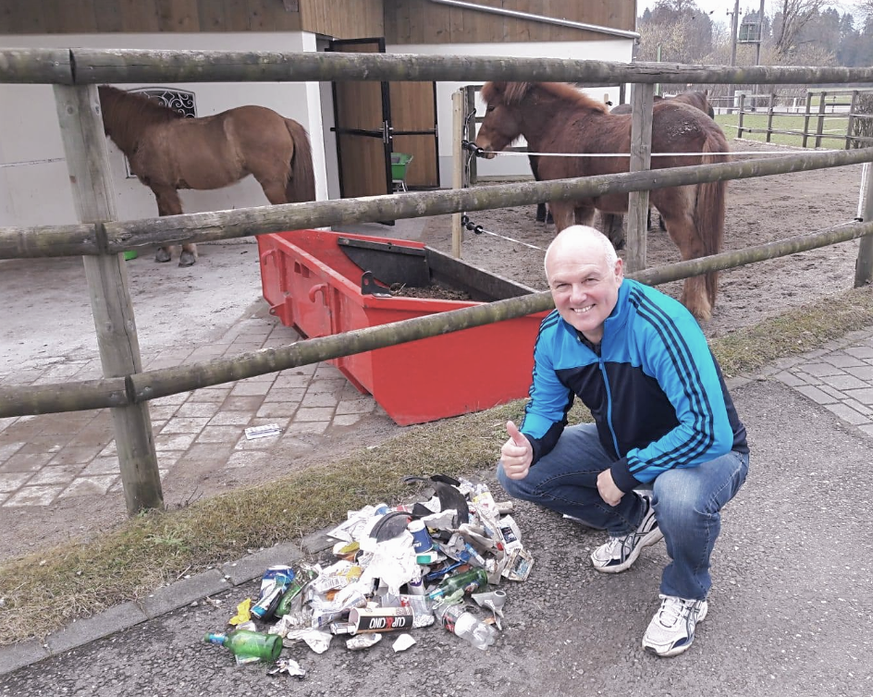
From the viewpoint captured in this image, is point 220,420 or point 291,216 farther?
point 220,420

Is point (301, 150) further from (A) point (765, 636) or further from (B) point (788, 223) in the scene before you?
(A) point (765, 636)

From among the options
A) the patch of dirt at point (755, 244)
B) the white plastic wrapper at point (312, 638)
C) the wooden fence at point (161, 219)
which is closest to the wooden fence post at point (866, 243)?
the patch of dirt at point (755, 244)

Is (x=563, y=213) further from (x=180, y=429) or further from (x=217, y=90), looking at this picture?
(x=217, y=90)

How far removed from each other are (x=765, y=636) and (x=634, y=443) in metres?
0.63

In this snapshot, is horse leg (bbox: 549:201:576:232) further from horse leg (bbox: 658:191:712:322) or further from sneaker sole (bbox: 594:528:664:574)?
sneaker sole (bbox: 594:528:664:574)

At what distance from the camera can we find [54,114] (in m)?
9.01

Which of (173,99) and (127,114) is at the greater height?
(173,99)

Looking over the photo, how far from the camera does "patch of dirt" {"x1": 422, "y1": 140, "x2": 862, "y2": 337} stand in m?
6.62

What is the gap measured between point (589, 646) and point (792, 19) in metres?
54.0

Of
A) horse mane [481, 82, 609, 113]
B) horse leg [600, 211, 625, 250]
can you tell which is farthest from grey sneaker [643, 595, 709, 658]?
horse leg [600, 211, 625, 250]

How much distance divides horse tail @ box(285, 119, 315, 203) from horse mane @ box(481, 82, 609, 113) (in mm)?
2266

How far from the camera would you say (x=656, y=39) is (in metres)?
56.3

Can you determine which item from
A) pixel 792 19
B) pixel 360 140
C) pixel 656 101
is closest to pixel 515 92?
pixel 656 101

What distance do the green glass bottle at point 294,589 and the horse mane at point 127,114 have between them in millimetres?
7789
